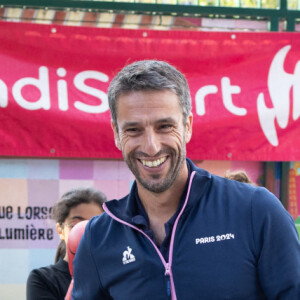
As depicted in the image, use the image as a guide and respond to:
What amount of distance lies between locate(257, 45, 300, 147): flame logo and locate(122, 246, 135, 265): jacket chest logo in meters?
2.58

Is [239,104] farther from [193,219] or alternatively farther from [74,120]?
[193,219]

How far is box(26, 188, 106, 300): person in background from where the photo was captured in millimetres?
2701

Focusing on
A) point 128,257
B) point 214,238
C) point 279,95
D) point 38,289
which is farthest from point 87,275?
point 279,95

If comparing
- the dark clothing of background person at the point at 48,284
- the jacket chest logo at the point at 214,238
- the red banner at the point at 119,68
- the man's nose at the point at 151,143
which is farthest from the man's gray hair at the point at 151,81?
the red banner at the point at 119,68

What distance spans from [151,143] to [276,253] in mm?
453

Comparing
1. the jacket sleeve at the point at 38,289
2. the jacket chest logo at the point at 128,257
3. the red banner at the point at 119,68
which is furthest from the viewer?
the red banner at the point at 119,68

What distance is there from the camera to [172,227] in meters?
1.53

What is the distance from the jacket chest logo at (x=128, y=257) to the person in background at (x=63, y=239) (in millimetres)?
1185

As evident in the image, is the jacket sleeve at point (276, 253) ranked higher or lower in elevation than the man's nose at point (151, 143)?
lower

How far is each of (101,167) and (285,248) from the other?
263cm

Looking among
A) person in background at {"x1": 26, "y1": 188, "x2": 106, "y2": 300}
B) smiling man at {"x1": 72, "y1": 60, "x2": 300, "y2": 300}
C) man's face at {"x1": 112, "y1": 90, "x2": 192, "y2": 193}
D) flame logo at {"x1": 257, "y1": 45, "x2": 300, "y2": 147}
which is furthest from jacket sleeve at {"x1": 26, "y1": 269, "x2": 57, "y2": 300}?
flame logo at {"x1": 257, "y1": 45, "x2": 300, "y2": 147}

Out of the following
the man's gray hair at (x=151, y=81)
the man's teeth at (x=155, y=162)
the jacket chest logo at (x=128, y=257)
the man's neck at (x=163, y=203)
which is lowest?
the jacket chest logo at (x=128, y=257)

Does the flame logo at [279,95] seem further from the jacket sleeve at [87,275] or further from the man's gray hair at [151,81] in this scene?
the jacket sleeve at [87,275]

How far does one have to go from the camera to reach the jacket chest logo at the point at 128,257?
1.51 meters
